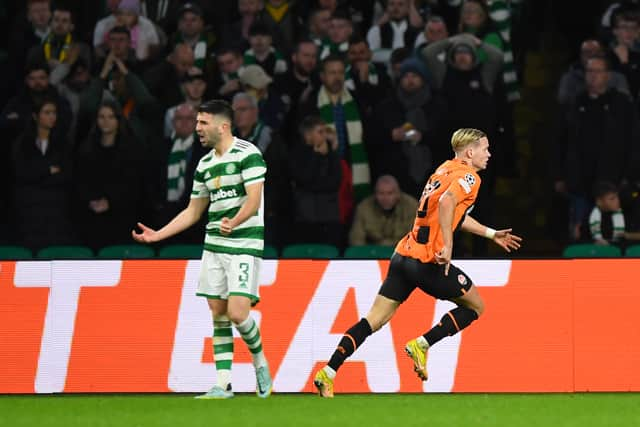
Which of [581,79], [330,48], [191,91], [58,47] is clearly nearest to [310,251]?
[191,91]

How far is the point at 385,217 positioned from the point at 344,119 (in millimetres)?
1310

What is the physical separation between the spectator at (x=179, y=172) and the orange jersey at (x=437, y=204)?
15.9 ft

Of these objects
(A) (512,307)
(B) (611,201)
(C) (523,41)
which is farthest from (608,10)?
(A) (512,307)

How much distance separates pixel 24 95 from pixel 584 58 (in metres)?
6.09

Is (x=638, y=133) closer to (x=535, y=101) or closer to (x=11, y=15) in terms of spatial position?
(x=535, y=101)

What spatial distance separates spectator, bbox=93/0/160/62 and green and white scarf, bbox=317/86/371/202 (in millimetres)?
2366

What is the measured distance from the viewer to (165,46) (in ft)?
55.9

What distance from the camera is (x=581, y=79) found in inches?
647

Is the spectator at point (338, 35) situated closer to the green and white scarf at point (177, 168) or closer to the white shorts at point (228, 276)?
the green and white scarf at point (177, 168)

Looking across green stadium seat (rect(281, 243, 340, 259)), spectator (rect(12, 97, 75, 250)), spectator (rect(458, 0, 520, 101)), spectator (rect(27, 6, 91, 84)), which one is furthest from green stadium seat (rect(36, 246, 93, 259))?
spectator (rect(458, 0, 520, 101))

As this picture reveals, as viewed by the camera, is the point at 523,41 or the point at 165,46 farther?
the point at 523,41

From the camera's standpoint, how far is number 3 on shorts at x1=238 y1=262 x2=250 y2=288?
10.7 m

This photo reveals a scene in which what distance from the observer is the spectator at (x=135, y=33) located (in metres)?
16.8

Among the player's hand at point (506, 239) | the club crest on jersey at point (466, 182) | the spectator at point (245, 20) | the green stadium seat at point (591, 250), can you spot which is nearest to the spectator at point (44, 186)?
the spectator at point (245, 20)
